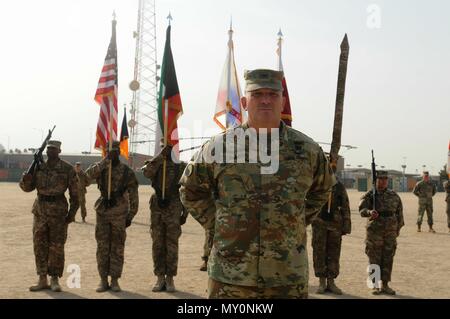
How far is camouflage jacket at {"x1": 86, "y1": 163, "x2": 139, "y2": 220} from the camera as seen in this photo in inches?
289

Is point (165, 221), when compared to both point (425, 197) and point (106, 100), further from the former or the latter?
point (425, 197)

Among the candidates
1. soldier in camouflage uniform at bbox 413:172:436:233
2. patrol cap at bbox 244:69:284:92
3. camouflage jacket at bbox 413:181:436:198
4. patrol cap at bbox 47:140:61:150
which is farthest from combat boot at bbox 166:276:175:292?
camouflage jacket at bbox 413:181:436:198

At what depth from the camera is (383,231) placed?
759cm

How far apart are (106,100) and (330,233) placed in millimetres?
4770

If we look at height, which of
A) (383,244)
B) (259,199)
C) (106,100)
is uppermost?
(106,100)

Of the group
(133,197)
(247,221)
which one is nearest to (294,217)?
(247,221)

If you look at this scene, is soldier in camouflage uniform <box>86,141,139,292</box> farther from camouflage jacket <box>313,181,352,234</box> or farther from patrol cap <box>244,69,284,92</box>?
patrol cap <box>244,69,284,92</box>

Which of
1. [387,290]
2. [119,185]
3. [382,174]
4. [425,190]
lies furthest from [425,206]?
[119,185]

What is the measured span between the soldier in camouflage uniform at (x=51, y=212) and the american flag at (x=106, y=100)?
1943 millimetres

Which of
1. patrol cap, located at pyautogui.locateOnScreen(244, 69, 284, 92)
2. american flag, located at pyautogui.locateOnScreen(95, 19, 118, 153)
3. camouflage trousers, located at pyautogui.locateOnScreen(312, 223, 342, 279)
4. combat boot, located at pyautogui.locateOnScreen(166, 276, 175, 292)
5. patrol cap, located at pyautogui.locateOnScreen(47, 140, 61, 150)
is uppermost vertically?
american flag, located at pyautogui.locateOnScreen(95, 19, 118, 153)

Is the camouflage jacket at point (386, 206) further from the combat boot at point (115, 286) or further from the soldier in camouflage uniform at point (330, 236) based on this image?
the combat boot at point (115, 286)

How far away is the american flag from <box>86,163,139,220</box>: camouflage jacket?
1718 millimetres

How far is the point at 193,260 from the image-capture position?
995 centimetres
